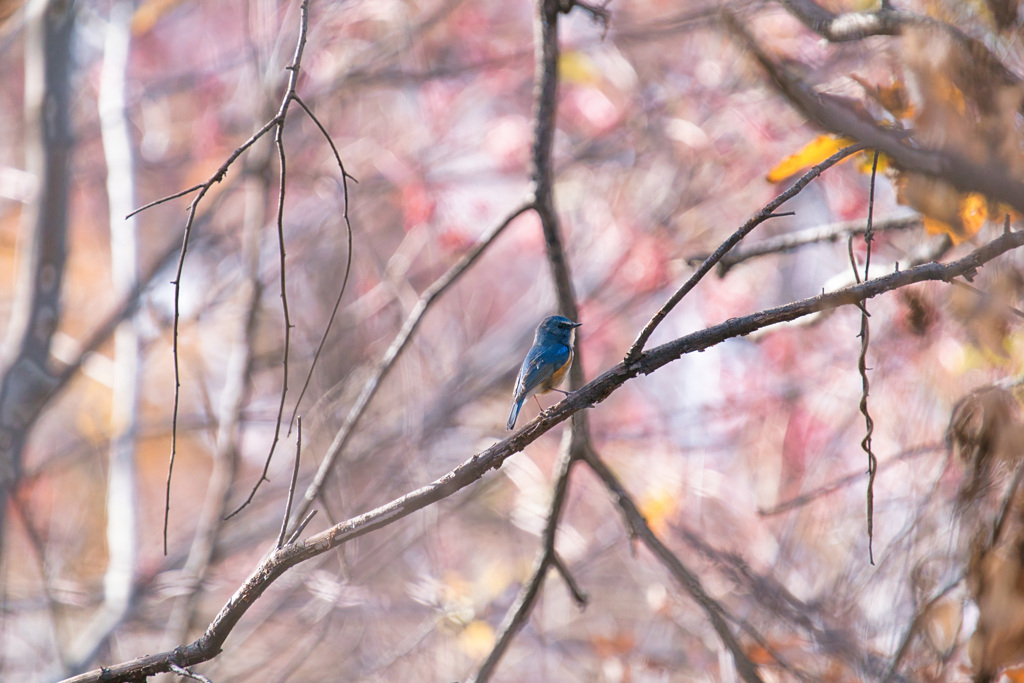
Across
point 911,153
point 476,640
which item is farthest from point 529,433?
point 476,640

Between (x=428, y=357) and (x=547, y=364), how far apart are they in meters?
3.54

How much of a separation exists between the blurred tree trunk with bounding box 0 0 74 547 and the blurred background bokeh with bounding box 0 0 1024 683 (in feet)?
0.29

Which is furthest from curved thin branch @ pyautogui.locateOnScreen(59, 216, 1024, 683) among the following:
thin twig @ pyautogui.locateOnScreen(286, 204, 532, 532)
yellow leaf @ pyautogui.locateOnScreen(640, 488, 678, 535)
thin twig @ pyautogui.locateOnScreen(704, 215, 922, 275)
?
yellow leaf @ pyautogui.locateOnScreen(640, 488, 678, 535)

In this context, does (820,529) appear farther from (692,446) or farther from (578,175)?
(578,175)

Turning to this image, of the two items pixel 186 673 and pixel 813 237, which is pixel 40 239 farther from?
pixel 813 237

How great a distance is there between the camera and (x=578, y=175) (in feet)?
22.9

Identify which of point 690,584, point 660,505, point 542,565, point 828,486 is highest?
point 660,505

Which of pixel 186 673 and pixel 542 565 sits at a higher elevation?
pixel 542 565

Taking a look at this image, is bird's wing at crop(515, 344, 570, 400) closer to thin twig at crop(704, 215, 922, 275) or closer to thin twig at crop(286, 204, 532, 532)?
thin twig at crop(704, 215, 922, 275)

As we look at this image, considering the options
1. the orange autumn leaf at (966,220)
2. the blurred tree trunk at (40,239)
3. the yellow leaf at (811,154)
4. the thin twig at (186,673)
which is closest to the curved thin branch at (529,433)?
the thin twig at (186,673)

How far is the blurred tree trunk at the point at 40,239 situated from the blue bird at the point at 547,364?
2.90 metres

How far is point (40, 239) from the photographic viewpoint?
463 centimetres

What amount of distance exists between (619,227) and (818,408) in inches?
96.3

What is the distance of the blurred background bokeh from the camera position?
5.10m
